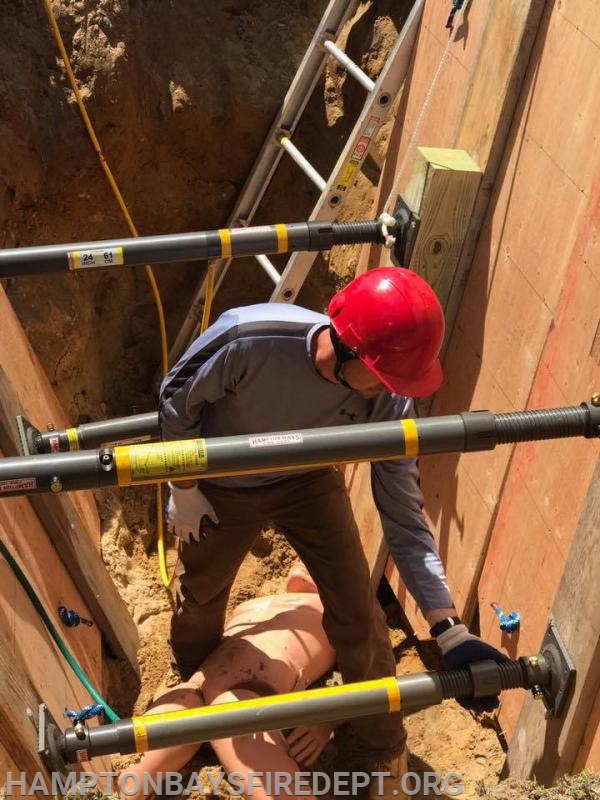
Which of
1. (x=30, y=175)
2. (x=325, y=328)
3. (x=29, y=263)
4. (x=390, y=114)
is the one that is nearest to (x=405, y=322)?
(x=325, y=328)

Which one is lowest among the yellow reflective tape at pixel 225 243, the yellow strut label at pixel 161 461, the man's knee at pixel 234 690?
the man's knee at pixel 234 690

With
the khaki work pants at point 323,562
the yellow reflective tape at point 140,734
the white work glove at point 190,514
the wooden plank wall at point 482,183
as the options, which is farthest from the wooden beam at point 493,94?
the yellow reflective tape at point 140,734

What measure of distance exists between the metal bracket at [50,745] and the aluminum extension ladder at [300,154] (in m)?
2.47

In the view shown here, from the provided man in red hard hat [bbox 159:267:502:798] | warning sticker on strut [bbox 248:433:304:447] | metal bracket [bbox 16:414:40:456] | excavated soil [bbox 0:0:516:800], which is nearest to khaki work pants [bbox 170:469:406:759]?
man in red hard hat [bbox 159:267:502:798]

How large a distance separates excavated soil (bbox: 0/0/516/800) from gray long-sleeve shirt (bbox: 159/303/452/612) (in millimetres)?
1402

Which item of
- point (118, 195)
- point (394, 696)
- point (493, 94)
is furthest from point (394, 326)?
point (118, 195)

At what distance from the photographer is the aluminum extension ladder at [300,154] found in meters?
4.20

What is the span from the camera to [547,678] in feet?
8.51

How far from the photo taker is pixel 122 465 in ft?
6.72

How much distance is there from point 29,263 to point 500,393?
5.68ft

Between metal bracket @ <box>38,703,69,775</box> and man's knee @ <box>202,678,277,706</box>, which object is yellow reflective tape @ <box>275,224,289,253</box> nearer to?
man's knee @ <box>202,678,277,706</box>

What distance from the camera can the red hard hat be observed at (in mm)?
2590

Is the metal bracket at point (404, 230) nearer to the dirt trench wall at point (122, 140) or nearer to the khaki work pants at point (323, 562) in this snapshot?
the khaki work pants at point (323, 562)

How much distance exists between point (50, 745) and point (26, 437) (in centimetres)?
118
